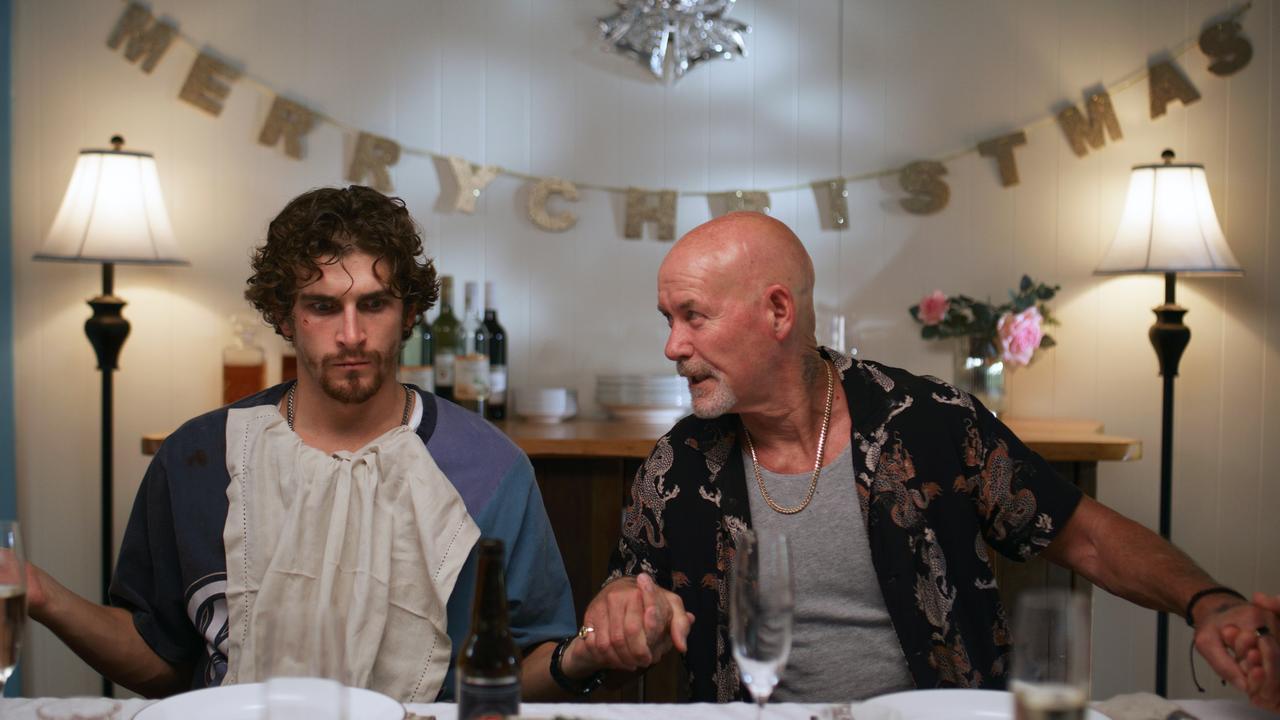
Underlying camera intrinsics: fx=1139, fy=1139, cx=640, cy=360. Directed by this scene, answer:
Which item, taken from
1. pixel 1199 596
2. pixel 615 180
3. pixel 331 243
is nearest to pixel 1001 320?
pixel 615 180

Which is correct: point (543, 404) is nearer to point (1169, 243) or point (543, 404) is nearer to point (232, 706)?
point (1169, 243)

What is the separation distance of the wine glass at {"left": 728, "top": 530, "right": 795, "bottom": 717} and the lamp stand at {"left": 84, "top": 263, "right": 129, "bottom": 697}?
2362mm

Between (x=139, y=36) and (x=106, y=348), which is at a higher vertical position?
(x=139, y=36)

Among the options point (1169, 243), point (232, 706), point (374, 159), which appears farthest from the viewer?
point (374, 159)

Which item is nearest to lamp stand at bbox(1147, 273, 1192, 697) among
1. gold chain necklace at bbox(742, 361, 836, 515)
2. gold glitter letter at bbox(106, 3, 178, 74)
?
gold chain necklace at bbox(742, 361, 836, 515)

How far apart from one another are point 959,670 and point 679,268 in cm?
75

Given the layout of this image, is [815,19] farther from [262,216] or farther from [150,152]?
[150,152]

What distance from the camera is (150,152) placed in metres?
3.22

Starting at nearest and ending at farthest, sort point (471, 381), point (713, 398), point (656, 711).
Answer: point (656, 711), point (713, 398), point (471, 381)

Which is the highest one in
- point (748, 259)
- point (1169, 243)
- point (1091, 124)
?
point (1091, 124)

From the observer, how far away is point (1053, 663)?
3.01 feet

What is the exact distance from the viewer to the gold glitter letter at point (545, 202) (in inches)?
128

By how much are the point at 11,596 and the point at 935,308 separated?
252 centimetres

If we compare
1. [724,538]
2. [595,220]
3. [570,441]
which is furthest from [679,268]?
[595,220]
